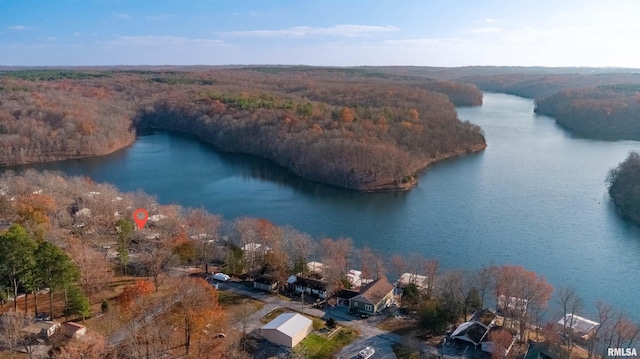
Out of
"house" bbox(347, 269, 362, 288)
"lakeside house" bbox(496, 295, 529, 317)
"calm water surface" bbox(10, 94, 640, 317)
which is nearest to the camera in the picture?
"lakeside house" bbox(496, 295, 529, 317)

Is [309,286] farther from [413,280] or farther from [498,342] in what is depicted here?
[498,342]

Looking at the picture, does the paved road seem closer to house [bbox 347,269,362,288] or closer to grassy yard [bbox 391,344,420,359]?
grassy yard [bbox 391,344,420,359]

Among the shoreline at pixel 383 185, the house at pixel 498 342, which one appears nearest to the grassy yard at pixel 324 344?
the house at pixel 498 342

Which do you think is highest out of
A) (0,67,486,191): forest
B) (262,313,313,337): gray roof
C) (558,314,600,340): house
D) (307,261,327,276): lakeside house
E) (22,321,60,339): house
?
(0,67,486,191): forest

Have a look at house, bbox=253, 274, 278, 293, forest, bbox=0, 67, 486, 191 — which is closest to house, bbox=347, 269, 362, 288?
house, bbox=253, 274, 278, 293

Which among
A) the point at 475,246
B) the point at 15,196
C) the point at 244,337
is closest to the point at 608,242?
the point at 475,246

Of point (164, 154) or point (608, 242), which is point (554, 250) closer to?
point (608, 242)

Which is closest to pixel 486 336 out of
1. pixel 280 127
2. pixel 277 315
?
pixel 277 315
